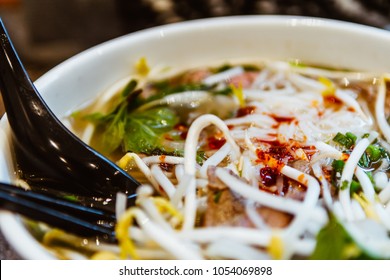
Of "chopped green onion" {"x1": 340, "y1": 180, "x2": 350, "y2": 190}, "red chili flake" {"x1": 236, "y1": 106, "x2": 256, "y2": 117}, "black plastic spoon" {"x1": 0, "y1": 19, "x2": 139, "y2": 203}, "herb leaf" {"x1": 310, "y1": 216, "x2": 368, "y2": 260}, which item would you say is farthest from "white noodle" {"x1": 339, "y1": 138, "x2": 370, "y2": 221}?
"black plastic spoon" {"x1": 0, "y1": 19, "x2": 139, "y2": 203}

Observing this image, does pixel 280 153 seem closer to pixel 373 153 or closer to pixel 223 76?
pixel 373 153

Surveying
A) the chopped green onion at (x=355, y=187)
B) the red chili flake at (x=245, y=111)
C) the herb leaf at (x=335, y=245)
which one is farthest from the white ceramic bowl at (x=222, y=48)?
the herb leaf at (x=335, y=245)

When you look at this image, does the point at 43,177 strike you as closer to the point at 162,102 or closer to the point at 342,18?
the point at 162,102

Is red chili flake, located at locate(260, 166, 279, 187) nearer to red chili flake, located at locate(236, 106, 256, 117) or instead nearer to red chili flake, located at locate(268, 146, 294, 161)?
red chili flake, located at locate(268, 146, 294, 161)

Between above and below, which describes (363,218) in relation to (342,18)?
below

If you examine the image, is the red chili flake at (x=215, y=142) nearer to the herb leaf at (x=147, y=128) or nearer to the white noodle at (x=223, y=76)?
the herb leaf at (x=147, y=128)
